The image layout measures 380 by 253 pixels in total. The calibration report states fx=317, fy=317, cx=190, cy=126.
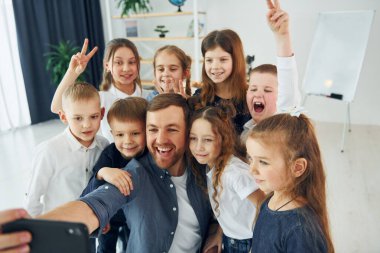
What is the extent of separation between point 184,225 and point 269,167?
1.36 feet

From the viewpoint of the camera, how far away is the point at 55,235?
1.37ft

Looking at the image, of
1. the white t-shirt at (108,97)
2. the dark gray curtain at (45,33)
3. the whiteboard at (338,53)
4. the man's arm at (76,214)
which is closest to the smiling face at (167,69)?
the white t-shirt at (108,97)

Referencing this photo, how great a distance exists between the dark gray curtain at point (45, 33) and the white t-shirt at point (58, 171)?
4.10 m

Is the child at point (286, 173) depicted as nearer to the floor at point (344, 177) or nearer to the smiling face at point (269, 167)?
the smiling face at point (269, 167)

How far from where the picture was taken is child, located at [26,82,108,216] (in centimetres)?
137

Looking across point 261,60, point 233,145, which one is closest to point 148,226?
point 233,145

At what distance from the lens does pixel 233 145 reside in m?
1.28

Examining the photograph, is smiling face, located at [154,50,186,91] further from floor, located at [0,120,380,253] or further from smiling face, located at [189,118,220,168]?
floor, located at [0,120,380,253]

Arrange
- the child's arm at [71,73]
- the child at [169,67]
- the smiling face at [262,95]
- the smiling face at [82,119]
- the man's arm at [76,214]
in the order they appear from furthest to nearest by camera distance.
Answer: the child at [169,67] < the child's arm at [71,73] < the smiling face at [262,95] < the smiling face at [82,119] < the man's arm at [76,214]

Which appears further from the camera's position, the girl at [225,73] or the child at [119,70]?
the child at [119,70]

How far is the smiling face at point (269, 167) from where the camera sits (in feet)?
3.20

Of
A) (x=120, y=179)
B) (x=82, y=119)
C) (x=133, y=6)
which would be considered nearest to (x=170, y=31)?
(x=133, y=6)

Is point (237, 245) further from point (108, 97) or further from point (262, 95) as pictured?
point (108, 97)

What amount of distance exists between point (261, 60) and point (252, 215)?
4.05 metres
